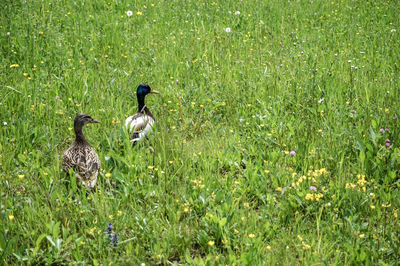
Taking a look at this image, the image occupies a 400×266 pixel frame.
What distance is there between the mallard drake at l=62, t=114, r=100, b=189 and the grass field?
4.3 inches

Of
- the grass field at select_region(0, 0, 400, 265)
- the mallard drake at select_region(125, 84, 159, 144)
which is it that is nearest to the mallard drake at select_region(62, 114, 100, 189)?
the grass field at select_region(0, 0, 400, 265)

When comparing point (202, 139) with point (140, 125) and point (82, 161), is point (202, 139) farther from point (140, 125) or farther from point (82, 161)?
point (82, 161)

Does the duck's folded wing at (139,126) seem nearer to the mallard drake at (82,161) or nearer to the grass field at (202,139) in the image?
the grass field at (202,139)

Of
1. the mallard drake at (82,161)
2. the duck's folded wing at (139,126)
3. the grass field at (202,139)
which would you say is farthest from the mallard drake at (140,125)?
the mallard drake at (82,161)

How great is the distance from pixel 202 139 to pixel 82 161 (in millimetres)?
1477

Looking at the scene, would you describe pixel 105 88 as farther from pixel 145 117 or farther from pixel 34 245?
pixel 34 245

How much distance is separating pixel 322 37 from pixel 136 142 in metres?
4.32

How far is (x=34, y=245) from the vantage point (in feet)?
10.5

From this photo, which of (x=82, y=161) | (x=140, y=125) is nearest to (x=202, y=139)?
(x=140, y=125)

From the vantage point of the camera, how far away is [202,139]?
482cm

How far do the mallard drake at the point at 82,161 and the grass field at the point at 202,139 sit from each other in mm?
109

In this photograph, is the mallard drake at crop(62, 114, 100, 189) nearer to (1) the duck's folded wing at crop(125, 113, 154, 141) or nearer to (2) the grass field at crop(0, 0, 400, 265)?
(2) the grass field at crop(0, 0, 400, 265)

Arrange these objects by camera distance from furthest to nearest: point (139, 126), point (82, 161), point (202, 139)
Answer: point (202, 139), point (139, 126), point (82, 161)

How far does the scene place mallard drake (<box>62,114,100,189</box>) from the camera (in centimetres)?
379
